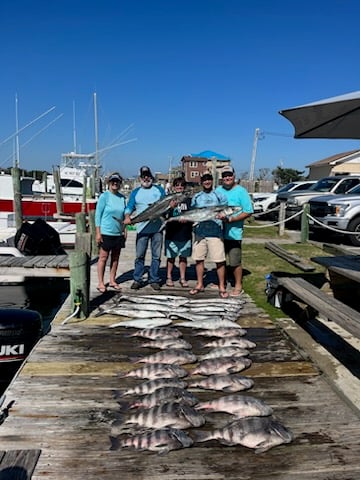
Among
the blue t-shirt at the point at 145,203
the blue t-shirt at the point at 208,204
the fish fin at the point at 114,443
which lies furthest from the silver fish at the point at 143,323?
the fish fin at the point at 114,443

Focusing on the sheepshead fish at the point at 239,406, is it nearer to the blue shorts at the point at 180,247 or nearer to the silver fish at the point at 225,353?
the silver fish at the point at 225,353

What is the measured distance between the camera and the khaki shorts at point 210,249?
5945 millimetres

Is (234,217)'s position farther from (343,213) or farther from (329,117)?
(343,213)

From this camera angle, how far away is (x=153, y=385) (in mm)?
3381

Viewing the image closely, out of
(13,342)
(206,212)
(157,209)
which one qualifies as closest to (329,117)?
(206,212)

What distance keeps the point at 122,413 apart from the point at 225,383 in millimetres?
885

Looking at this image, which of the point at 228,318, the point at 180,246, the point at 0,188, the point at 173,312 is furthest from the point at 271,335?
the point at 0,188

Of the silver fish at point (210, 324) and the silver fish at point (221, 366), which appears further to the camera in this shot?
the silver fish at point (210, 324)

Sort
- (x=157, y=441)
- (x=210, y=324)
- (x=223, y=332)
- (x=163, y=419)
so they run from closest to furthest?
(x=157, y=441) → (x=163, y=419) → (x=223, y=332) → (x=210, y=324)

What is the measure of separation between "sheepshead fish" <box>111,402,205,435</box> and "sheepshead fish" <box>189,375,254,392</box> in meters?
0.46

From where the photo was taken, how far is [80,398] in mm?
3275

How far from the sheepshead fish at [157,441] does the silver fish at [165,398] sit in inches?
14.8

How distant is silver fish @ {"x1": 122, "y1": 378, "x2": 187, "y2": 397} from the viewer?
332 centimetres

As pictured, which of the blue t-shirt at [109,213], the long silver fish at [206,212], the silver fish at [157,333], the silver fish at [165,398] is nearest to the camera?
the silver fish at [165,398]
